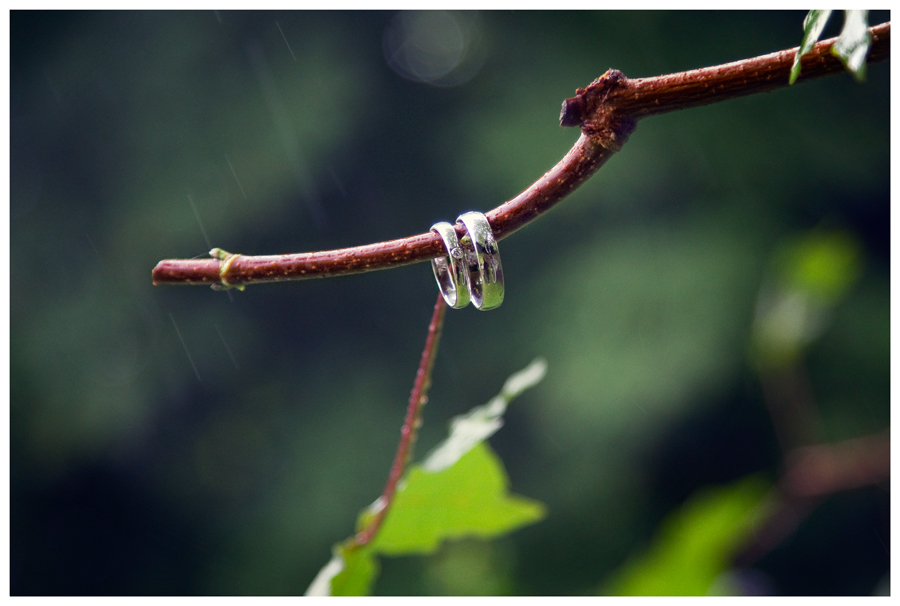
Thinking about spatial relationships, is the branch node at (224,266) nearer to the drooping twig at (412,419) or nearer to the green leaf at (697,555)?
the drooping twig at (412,419)

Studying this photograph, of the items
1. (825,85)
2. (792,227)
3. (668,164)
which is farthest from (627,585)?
(825,85)

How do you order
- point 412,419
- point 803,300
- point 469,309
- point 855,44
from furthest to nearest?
1. point 469,309
2. point 803,300
3. point 412,419
4. point 855,44

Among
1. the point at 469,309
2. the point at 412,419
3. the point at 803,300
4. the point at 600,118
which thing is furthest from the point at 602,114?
the point at 469,309

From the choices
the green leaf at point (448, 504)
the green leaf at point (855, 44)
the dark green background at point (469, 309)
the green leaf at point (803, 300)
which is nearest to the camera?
the green leaf at point (855, 44)

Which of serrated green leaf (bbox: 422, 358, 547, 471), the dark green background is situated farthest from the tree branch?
the dark green background

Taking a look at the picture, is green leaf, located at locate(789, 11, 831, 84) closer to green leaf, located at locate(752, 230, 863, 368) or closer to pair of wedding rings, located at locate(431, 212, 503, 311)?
pair of wedding rings, located at locate(431, 212, 503, 311)

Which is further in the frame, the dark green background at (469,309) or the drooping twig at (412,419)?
the dark green background at (469,309)

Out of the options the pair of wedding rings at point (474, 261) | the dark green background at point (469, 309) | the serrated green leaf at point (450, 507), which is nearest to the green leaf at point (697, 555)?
the serrated green leaf at point (450, 507)

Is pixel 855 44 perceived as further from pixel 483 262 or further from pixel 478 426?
pixel 478 426
